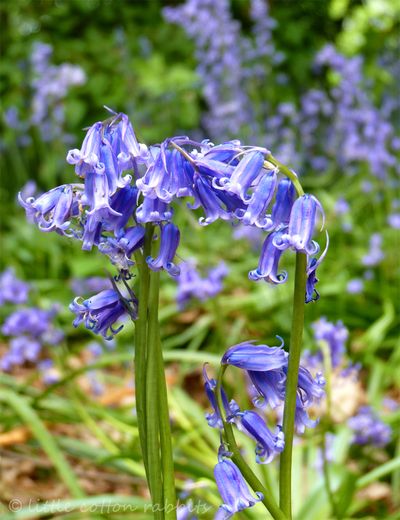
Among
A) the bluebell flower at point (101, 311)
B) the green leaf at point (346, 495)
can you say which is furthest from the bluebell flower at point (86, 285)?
the bluebell flower at point (101, 311)

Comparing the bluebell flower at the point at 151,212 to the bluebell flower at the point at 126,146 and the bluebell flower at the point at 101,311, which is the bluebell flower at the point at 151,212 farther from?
the bluebell flower at the point at 101,311

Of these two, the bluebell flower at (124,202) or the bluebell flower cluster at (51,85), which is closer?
the bluebell flower at (124,202)

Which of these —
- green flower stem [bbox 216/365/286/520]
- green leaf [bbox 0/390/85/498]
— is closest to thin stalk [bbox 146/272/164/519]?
green flower stem [bbox 216/365/286/520]

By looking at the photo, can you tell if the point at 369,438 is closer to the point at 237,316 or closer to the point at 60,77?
the point at 237,316

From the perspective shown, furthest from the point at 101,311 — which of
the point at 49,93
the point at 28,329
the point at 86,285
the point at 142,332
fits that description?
the point at 49,93

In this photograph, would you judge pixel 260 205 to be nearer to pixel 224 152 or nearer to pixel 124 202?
pixel 224 152

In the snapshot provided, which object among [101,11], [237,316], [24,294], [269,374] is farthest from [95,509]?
[101,11]

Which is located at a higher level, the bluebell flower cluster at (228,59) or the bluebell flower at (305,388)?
the bluebell flower cluster at (228,59)

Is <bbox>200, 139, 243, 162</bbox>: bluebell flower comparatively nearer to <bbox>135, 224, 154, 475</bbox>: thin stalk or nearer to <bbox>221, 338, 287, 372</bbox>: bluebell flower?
<bbox>135, 224, 154, 475</bbox>: thin stalk
